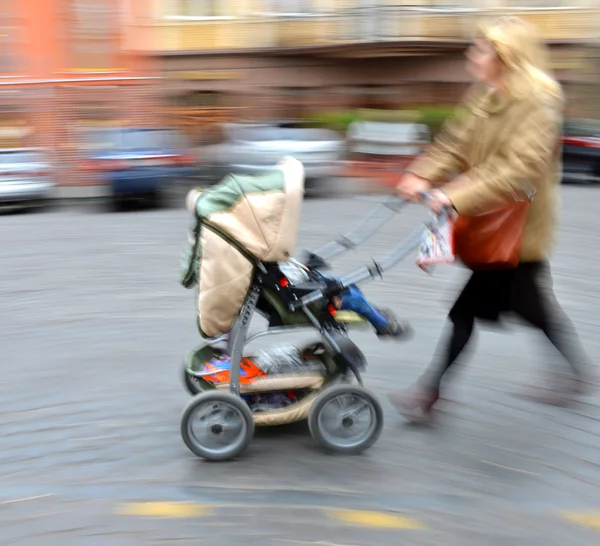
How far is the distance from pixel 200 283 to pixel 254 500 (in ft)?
3.23

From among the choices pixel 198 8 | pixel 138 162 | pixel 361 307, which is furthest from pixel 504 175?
pixel 198 8

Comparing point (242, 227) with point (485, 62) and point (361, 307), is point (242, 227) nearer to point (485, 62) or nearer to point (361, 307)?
point (361, 307)

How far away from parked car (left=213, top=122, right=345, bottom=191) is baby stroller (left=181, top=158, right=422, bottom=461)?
427 inches

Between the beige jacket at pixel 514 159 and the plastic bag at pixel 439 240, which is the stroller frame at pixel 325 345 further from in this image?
the beige jacket at pixel 514 159

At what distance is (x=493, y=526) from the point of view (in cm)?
370

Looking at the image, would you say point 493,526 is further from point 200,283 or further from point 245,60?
point 245,60

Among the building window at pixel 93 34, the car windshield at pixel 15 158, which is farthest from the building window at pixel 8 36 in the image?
the car windshield at pixel 15 158

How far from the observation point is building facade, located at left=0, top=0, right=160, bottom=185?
17812 mm

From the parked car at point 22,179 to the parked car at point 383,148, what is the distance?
17.8 feet

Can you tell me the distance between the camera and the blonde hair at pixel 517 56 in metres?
4.11

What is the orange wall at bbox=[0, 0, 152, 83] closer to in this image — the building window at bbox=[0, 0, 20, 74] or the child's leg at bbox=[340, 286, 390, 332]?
the building window at bbox=[0, 0, 20, 74]

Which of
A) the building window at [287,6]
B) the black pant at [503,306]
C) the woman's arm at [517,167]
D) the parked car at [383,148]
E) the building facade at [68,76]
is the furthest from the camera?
the building window at [287,6]

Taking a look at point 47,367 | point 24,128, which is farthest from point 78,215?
point 47,367

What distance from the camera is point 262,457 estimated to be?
4.37 meters
